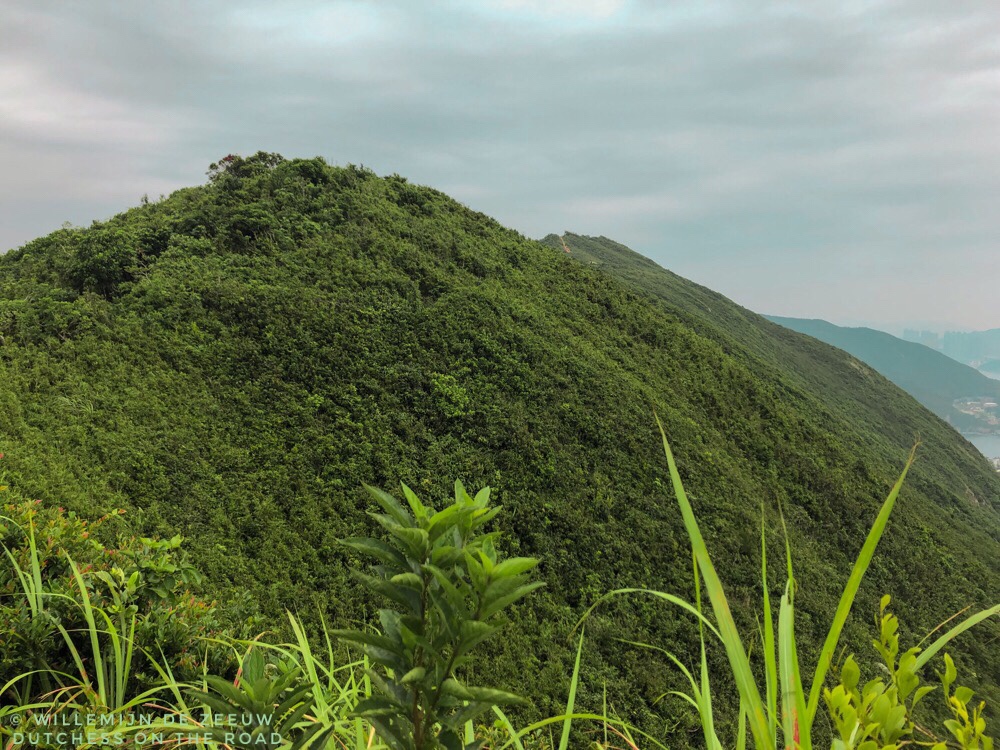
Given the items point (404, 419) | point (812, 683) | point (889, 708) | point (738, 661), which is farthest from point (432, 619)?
point (404, 419)

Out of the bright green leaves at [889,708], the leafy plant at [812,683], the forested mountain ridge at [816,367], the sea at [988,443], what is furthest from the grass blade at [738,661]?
the sea at [988,443]

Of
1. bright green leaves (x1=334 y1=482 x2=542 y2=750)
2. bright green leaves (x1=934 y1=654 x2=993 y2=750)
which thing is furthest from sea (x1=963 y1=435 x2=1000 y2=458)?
bright green leaves (x1=334 y1=482 x2=542 y2=750)

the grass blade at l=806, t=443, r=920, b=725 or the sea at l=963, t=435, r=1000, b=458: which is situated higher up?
the grass blade at l=806, t=443, r=920, b=725

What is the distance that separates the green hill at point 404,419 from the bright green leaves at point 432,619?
3657 mm

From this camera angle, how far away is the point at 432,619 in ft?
3.28

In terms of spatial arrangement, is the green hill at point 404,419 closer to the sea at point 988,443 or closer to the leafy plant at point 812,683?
the leafy plant at point 812,683

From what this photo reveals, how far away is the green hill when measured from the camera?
7559 mm

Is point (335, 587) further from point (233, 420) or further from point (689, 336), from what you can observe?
point (689, 336)

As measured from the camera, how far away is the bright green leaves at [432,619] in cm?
94

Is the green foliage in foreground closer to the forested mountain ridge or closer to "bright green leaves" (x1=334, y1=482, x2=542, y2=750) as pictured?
"bright green leaves" (x1=334, y1=482, x2=542, y2=750)

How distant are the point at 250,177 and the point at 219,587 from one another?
14300 mm

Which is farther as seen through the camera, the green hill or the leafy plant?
the green hill

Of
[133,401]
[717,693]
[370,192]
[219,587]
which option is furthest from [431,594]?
[370,192]

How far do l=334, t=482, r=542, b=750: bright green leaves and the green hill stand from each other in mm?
3657
